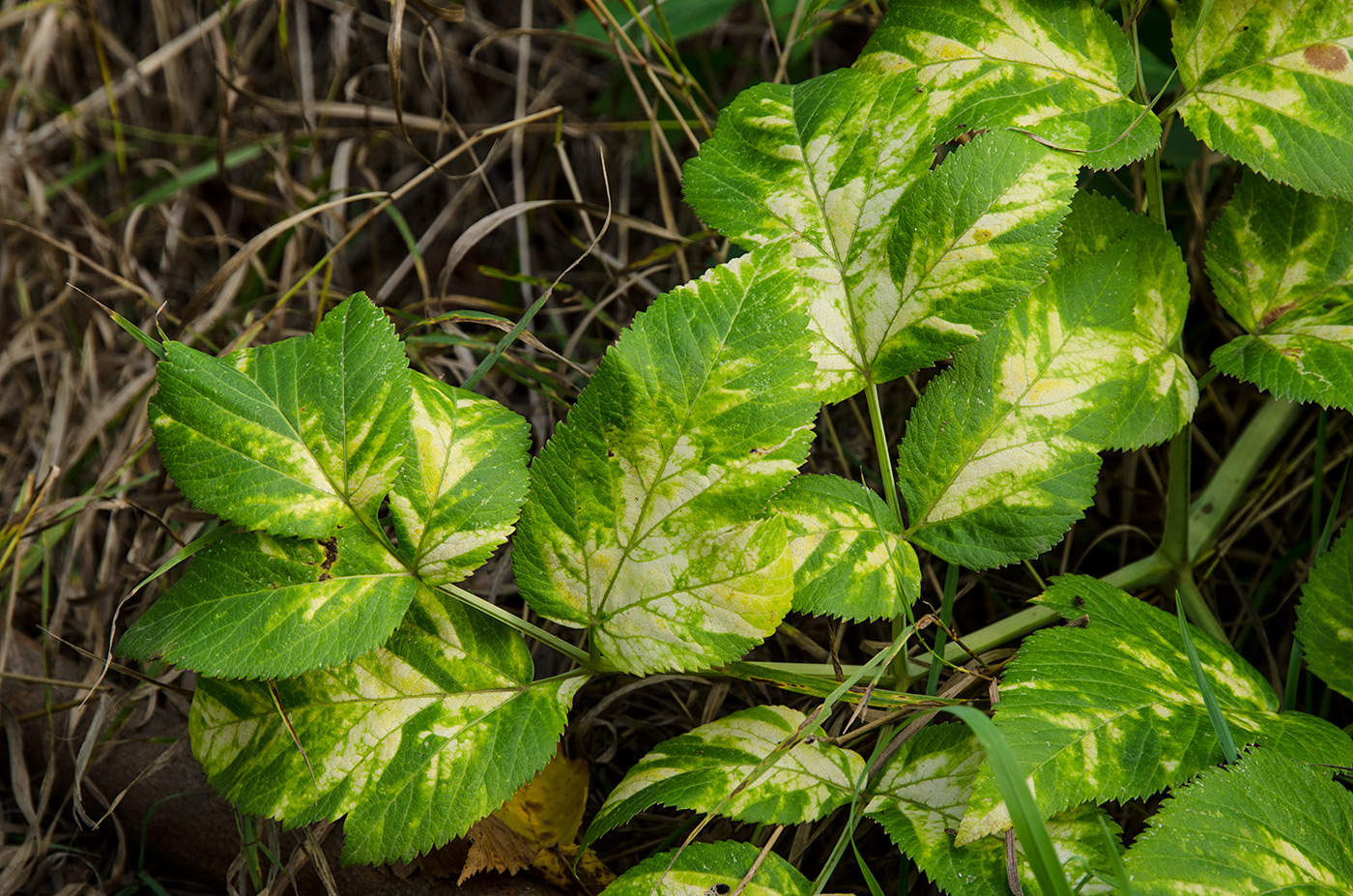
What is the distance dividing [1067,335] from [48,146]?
2129 mm

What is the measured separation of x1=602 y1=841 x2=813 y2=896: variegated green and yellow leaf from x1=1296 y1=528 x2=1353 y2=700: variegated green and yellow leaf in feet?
1.83

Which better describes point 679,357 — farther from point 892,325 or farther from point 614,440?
point 892,325

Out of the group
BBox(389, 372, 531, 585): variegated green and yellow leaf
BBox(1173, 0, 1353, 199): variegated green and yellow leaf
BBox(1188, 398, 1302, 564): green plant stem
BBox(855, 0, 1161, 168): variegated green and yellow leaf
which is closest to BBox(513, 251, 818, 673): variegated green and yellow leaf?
BBox(389, 372, 531, 585): variegated green and yellow leaf

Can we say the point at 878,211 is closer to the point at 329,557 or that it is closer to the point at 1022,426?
the point at 1022,426

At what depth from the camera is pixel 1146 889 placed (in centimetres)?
71

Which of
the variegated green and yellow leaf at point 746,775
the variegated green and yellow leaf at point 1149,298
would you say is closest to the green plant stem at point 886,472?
the variegated green and yellow leaf at point 746,775

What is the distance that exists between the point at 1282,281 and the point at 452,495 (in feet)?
2.87

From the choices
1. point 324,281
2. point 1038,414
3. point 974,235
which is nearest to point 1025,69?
point 974,235

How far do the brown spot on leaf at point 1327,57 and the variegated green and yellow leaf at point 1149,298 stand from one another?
194mm

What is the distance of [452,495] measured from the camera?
856 mm

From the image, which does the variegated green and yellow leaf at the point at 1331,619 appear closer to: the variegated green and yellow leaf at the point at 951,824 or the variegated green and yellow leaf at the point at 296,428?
the variegated green and yellow leaf at the point at 951,824

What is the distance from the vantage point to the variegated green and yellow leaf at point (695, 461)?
2.65 feet

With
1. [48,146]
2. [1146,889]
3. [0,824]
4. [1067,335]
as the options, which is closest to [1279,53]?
[1067,335]

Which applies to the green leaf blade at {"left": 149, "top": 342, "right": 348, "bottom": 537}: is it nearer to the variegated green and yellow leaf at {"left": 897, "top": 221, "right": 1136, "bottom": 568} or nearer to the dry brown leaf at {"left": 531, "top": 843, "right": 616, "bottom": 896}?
the dry brown leaf at {"left": 531, "top": 843, "right": 616, "bottom": 896}
